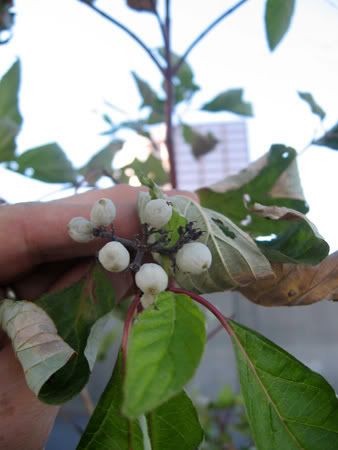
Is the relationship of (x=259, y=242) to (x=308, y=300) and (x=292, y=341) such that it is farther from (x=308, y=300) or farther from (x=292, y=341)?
(x=292, y=341)

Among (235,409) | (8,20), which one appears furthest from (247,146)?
(8,20)

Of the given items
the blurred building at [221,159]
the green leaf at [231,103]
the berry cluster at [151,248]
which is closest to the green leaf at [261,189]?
the berry cluster at [151,248]

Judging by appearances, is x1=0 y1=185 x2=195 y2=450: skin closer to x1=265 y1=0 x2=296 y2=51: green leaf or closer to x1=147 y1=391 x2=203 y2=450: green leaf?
x1=147 y1=391 x2=203 y2=450: green leaf

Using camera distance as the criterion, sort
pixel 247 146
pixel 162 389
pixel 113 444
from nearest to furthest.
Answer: pixel 162 389
pixel 113 444
pixel 247 146

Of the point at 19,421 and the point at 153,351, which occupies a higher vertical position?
the point at 153,351

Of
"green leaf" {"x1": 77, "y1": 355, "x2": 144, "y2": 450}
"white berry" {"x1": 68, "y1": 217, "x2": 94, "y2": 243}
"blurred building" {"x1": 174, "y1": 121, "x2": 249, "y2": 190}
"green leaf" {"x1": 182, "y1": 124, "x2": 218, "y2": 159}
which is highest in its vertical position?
"white berry" {"x1": 68, "y1": 217, "x2": 94, "y2": 243}


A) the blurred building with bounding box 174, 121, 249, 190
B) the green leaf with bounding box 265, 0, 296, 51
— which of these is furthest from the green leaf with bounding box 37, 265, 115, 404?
the blurred building with bounding box 174, 121, 249, 190
